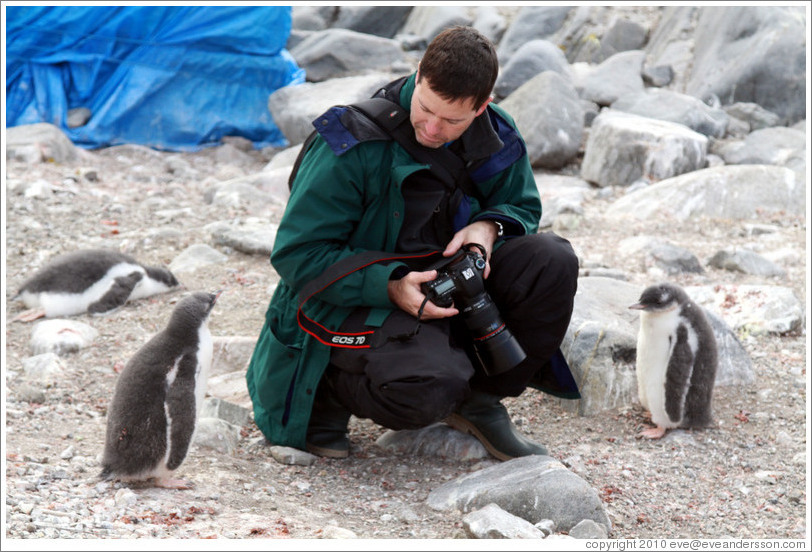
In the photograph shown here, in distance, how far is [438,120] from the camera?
292 cm

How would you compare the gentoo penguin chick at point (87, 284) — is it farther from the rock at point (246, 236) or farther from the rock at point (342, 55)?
the rock at point (342, 55)

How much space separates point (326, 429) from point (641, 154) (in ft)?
16.5

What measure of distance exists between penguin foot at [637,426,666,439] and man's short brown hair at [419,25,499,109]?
1671 mm

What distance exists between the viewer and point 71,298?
4910mm

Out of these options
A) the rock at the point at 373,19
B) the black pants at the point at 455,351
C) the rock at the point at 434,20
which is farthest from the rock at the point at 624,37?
the black pants at the point at 455,351

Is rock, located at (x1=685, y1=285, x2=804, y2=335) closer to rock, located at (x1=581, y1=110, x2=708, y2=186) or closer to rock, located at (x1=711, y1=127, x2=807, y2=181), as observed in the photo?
rock, located at (x1=581, y1=110, x2=708, y2=186)

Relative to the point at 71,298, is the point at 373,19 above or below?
above

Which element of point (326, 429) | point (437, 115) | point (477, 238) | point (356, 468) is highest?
point (437, 115)

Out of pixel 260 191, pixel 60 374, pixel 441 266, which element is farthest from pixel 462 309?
pixel 260 191

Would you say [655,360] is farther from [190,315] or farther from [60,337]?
[60,337]

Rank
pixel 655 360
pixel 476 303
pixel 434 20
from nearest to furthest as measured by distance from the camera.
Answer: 1. pixel 476 303
2. pixel 655 360
3. pixel 434 20

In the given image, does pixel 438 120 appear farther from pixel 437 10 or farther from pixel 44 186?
pixel 437 10

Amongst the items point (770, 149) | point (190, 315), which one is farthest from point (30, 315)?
point (770, 149)

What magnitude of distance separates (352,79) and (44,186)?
3.63 meters
